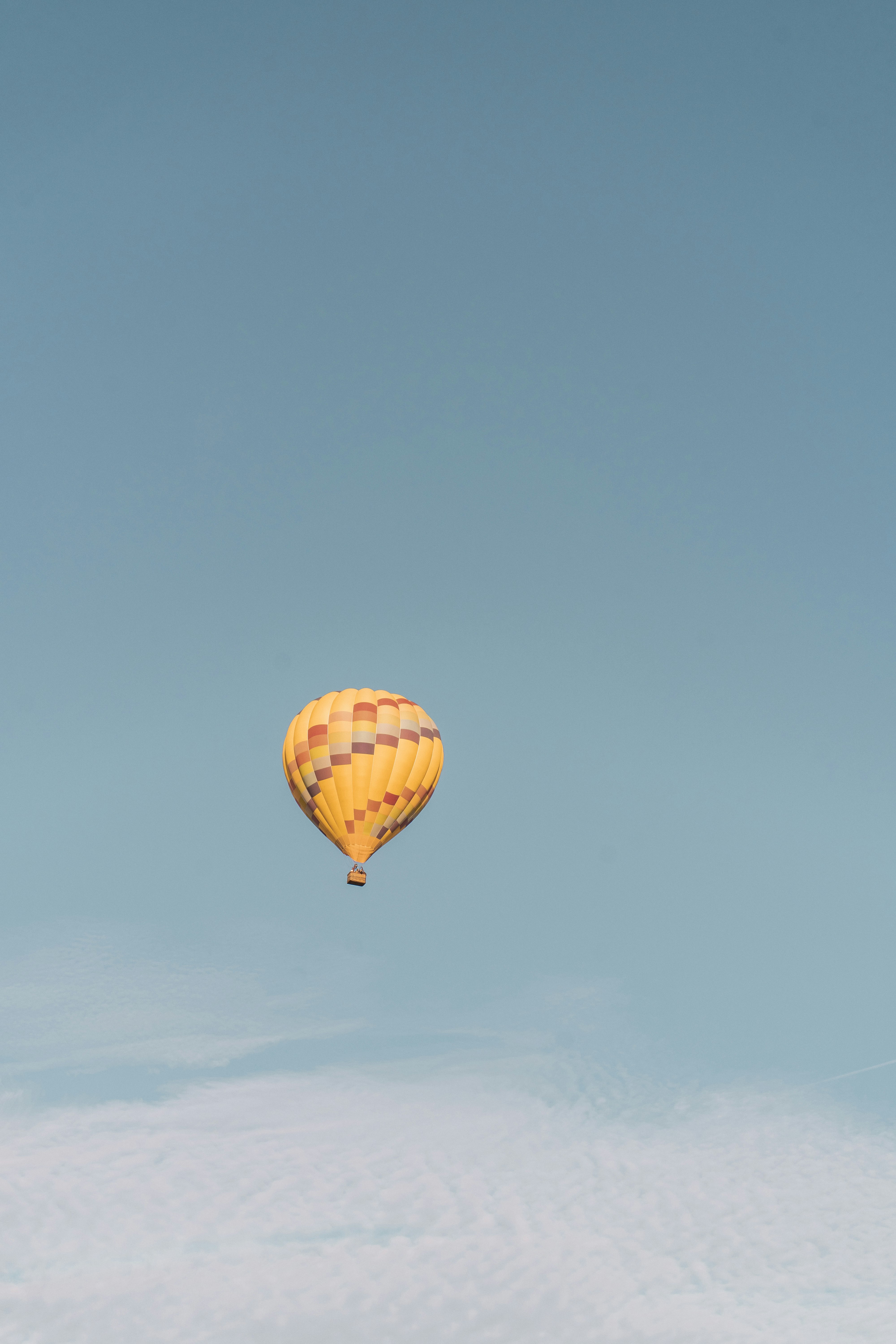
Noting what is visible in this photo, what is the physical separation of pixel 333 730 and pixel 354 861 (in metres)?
6.51

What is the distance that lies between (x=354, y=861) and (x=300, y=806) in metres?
4.45

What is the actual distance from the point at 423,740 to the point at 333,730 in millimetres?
4700

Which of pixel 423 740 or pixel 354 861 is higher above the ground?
pixel 423 740

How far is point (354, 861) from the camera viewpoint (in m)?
48.4

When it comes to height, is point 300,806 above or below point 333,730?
below

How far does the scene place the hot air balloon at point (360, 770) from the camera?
48.2 m

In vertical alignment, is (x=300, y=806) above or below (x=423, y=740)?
below

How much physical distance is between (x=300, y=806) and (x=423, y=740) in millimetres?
7188

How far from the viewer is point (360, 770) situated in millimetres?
48062

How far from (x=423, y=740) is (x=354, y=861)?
6.98 meters

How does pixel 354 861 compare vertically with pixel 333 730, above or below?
below

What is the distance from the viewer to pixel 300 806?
50625 mm

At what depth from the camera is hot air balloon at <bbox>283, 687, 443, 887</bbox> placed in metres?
48.2
